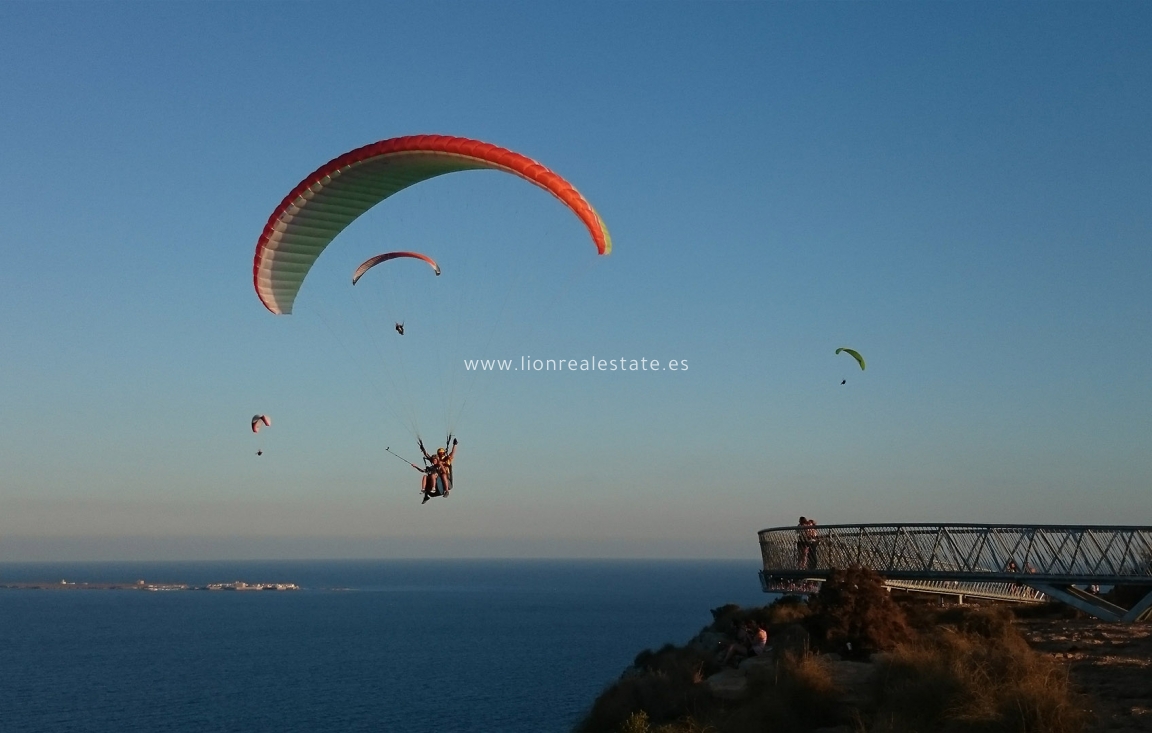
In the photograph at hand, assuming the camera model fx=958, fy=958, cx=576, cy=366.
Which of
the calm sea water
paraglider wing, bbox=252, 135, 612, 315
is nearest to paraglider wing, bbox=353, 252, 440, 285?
paraglider wing, bbox=252, 135, 612, 315

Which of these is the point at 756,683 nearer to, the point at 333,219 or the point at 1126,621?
the point at 1126,621

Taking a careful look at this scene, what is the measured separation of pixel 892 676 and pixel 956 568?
375 inches

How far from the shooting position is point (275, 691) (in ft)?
221

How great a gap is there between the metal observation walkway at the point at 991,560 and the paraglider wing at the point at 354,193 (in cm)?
1006

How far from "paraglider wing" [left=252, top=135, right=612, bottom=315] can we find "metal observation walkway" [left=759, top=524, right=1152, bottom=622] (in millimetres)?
10063

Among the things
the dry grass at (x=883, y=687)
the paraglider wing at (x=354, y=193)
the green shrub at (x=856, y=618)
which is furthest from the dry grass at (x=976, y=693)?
the paraglider wing at (x=354, y=193)

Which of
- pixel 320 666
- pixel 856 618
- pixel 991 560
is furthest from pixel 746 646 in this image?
pixel 320 666

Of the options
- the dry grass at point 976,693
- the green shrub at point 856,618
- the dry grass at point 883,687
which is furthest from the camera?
the green shrub at point 856,618

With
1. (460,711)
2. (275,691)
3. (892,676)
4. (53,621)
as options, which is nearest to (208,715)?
(275,691)

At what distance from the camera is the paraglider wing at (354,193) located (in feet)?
66.0

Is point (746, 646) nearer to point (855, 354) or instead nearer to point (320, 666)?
point (855, 354)

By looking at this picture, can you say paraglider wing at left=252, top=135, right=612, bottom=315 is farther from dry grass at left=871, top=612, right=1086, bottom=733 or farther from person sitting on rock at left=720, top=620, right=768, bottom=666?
dry grass at left=871, top=612, right=1086, bottom=733

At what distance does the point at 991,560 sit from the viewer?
884 inches

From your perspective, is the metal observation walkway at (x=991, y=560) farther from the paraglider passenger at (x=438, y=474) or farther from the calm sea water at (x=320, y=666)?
the calm sea water at (x=320, y=666)
